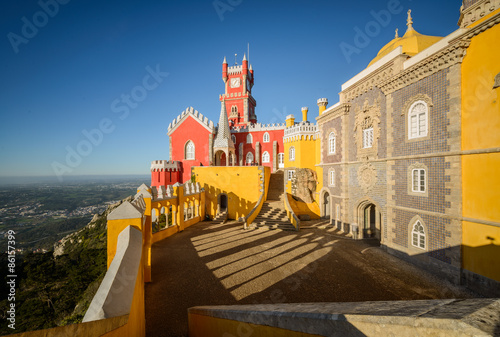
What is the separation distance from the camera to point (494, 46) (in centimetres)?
746

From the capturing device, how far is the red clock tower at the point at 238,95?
36312 mm

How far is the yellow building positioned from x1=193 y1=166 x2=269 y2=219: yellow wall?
14.3m

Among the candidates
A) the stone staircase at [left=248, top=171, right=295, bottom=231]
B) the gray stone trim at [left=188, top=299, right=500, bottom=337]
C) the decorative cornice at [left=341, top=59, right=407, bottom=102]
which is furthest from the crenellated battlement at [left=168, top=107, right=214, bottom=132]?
the gray stone trim at [left=188, top=299, right=500, bottom=337]

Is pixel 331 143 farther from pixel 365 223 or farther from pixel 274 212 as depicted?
pixel 274 212

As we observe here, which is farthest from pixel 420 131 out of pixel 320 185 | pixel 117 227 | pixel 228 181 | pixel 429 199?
pixel 228 181

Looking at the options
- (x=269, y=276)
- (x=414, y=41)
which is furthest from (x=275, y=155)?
(x=269, y=276)

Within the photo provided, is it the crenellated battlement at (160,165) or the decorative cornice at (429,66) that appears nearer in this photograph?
the decorative cornice at (429,66)

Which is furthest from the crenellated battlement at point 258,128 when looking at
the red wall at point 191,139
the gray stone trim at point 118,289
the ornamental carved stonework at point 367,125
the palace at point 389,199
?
the gray stone trim at point 118,289

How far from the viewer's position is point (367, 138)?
13930mm

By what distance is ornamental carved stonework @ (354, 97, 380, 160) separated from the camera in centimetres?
1291

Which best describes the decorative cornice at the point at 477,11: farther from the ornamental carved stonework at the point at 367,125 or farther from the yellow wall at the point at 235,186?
the yellow wall at the point at 235,186

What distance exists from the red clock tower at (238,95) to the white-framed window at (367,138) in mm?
23332

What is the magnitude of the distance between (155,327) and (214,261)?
4.14 metres

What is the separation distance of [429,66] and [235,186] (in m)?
15.7
